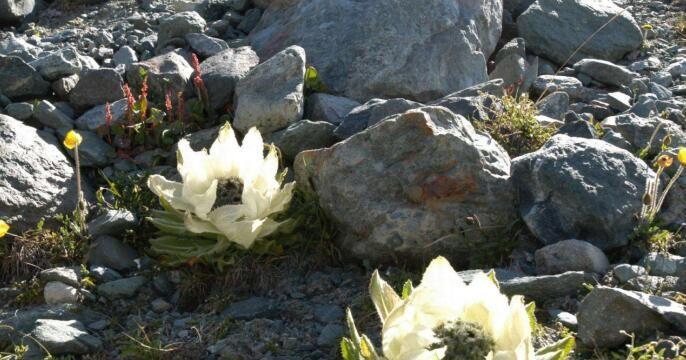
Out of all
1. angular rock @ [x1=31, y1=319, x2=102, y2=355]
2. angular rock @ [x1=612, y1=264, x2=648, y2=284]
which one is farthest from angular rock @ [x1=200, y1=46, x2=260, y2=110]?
angular rock @ [x1=612, y1=264, x2=648, y2=284]

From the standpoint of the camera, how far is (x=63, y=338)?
4.45 m

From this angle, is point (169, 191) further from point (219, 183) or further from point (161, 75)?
point (161, 75)

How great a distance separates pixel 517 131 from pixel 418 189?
3.30 feet

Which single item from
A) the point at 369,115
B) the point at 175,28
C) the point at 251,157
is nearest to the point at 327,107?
the point at 369,115

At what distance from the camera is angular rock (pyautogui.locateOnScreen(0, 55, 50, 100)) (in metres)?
6.32

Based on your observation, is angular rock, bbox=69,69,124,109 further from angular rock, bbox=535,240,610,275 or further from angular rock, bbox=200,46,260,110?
angular rock, bbox=535,240,610,275

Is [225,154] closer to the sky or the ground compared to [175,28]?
closer to the sky

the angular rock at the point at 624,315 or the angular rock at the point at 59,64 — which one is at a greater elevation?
the angular rock at the point at 624,315

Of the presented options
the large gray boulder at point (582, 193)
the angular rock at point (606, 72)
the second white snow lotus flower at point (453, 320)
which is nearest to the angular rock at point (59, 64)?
the large gray boulder at point (582, 193)

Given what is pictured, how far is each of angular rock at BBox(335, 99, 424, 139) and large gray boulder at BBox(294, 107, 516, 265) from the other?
0.48 meters

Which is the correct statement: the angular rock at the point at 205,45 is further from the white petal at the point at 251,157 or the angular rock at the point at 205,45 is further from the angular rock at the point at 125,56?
the white petal at the point at 251,157

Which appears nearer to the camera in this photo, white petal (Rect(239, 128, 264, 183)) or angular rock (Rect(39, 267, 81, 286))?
white petal (Rect(239, 128, 264, 183))

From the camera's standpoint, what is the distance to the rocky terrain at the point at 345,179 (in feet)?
14.6

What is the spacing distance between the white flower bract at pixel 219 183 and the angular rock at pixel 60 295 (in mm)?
676
